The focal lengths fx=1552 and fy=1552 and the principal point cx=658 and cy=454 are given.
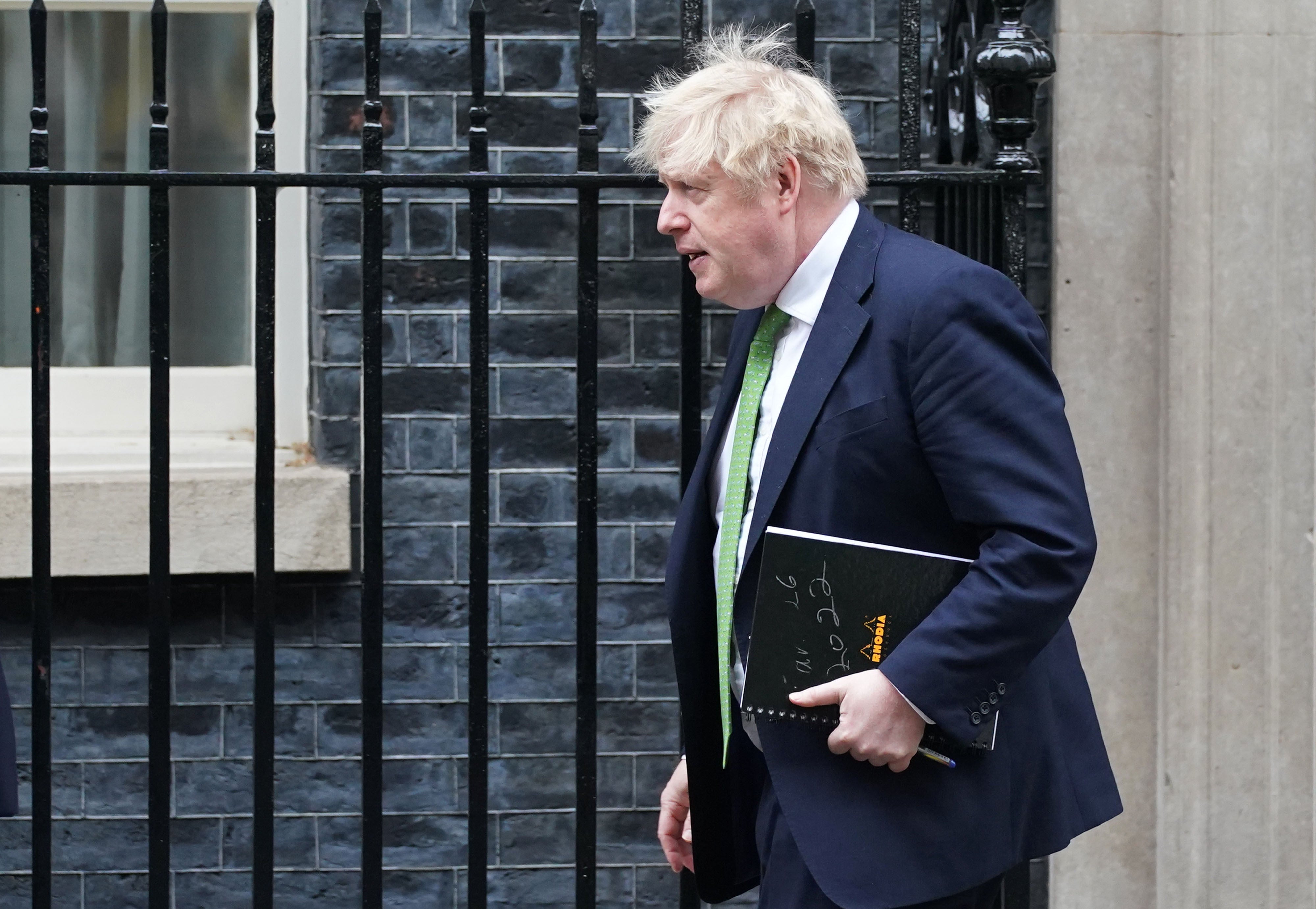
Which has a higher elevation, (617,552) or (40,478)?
(40,478)

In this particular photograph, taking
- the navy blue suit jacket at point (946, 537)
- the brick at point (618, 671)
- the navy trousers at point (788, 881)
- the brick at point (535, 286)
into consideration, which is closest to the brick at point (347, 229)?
the brick at point (535, 286)

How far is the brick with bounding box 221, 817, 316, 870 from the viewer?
3.96m

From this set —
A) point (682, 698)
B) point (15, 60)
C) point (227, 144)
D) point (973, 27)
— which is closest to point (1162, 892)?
point (682, 698)

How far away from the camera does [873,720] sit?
194cm

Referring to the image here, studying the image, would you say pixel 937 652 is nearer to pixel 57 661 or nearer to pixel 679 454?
pixel 679 454

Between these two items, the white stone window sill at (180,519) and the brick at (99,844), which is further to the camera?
the brick at (99,844)

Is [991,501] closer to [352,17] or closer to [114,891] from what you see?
[352,17]

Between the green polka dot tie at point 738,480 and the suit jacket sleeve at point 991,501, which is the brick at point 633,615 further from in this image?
the suit jacket sleeve at point 991,501

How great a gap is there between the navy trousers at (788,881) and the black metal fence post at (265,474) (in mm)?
962

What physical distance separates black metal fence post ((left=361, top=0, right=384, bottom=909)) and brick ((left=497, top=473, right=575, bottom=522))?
118cm

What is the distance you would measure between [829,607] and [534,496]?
2.04m

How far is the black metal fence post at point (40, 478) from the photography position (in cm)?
263

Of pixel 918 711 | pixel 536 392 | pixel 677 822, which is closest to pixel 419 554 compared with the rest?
pixel 536 392

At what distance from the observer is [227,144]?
411cm
